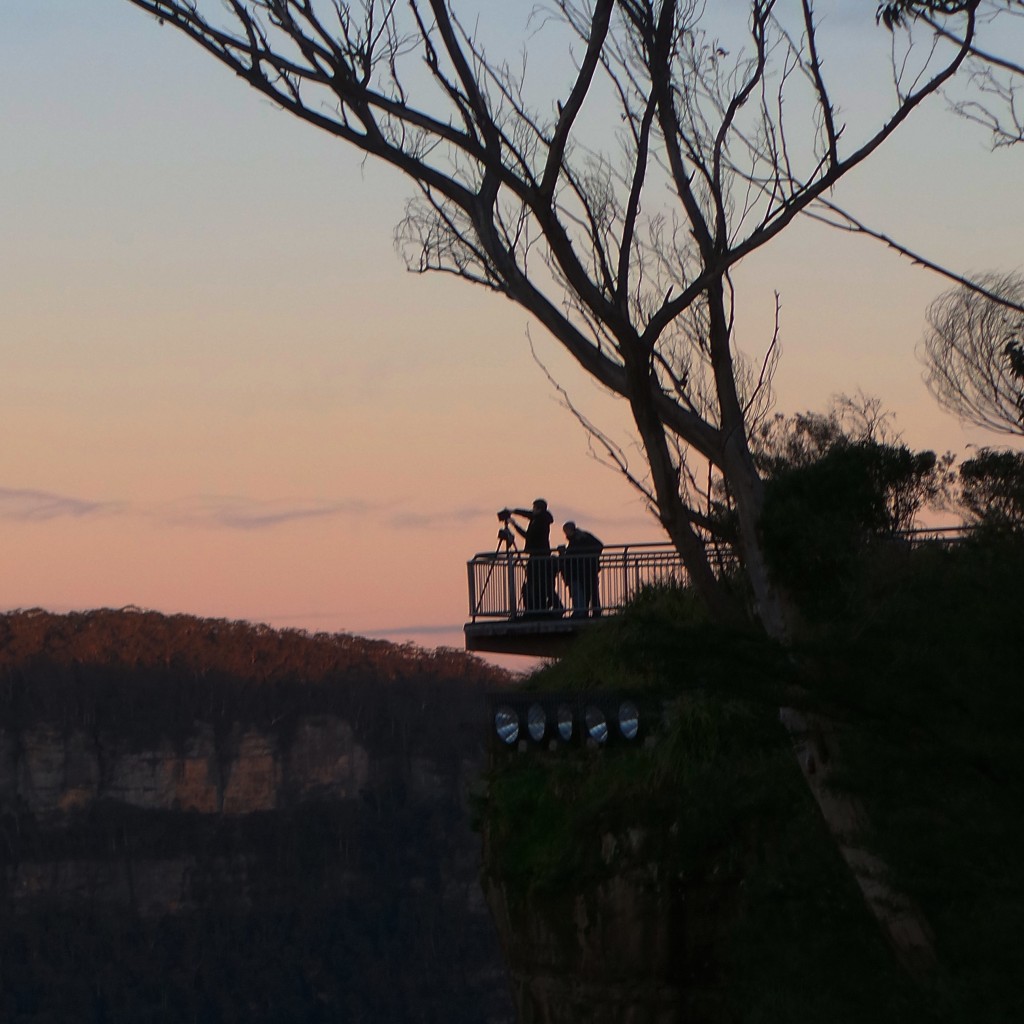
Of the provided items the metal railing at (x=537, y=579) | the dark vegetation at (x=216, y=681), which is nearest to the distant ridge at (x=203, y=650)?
the dark vegetation at (x=216, y=681)

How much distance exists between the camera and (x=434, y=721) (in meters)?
125

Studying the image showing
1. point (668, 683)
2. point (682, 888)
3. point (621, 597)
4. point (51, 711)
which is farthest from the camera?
point (51, 711)

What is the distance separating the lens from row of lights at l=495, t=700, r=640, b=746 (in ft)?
54.4

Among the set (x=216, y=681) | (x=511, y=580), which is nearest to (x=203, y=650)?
(x=216, y=681)

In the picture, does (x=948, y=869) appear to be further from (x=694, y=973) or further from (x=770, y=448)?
(x=770, y=448)

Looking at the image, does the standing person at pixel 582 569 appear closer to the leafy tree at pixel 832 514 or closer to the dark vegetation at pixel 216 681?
→ the leafy tree at pixel 832 514

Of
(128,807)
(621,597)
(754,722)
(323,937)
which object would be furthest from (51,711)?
(754,722)

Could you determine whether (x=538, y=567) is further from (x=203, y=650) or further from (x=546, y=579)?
(x=203, y=650)

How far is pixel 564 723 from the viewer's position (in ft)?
57.1

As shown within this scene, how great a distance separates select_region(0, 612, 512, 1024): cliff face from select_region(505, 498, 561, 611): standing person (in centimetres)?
9068

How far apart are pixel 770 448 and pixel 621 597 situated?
9.20ft

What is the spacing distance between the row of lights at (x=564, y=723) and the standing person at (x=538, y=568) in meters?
4.90

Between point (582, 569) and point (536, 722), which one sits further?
point (582, 569)

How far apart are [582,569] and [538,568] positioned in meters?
0.68
